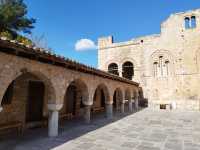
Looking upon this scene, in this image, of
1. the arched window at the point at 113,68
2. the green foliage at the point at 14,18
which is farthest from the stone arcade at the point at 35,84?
the green foliage at the point at 14,18

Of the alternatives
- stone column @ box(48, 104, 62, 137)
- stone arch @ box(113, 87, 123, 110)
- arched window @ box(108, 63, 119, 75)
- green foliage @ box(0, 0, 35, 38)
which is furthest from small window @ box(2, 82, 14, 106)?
arched window @ box(108, 63, 119, 75)

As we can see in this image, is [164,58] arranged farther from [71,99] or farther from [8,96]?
[8,96]

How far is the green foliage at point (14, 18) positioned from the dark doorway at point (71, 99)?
47.1 ft

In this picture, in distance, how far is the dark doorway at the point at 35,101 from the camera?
8402mm

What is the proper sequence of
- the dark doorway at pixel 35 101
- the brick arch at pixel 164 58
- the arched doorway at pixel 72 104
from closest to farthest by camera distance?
1. the dark doorway at pixel 35 101
2. the arched doorway at pixel 72 104
3. the brick arch at pixel 164 58

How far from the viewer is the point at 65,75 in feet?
24.3

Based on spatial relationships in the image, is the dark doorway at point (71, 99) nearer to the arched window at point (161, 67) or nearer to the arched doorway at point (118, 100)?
the arched doorway at point (118, 100)

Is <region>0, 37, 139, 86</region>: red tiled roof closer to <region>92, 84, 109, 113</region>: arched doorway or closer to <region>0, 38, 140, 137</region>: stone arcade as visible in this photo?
<region>0, 38, 140, 137</region>: stone arcade

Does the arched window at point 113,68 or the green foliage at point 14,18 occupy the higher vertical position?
the green foliage at point 14,18

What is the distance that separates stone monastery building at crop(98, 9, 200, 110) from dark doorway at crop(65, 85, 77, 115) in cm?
1204

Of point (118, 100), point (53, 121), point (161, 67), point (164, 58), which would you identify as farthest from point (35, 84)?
point (164, 58)

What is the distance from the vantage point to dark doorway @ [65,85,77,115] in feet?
37.9

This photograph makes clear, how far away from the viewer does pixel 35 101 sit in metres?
8.77

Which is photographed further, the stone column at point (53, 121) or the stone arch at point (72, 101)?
the stone arch at point (72, 101)
